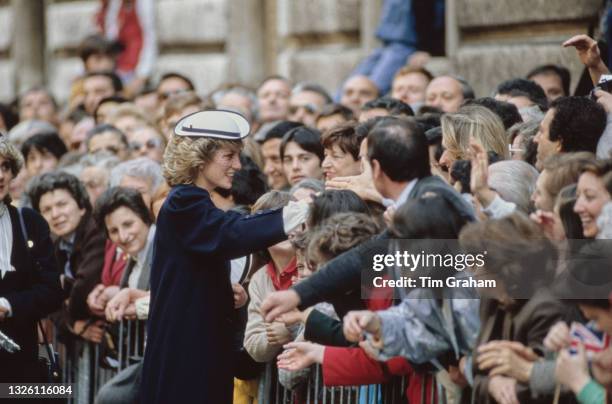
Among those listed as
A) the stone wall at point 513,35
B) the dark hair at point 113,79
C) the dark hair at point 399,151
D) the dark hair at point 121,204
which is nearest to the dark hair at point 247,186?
the dark hair at point 121,204

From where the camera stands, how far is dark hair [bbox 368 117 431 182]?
5180 mm

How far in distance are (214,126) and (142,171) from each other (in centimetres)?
260

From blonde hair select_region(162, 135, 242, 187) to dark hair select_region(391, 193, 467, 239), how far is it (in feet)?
3.94

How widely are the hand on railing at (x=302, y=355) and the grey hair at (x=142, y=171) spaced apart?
3.06m

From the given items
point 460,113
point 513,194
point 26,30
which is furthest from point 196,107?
point 26,30

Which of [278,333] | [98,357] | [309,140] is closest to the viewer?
[278,333]

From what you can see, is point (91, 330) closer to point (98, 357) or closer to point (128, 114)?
point (98, 357)

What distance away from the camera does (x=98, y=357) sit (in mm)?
7914

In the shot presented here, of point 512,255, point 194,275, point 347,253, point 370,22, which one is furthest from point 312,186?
point 370,22

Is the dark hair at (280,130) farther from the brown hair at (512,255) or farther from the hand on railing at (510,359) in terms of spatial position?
the hand on railing at (510,359)

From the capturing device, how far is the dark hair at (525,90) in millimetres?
7738

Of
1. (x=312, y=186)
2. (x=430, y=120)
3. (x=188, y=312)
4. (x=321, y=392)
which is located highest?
(x=430, y=120)

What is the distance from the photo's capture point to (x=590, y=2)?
9461 mm

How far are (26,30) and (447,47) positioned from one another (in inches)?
310
